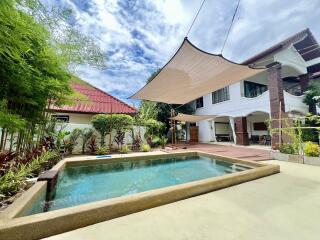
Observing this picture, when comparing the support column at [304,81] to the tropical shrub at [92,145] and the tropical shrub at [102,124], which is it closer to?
the tropical shrub at [102,124]

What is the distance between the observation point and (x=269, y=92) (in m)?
10.7

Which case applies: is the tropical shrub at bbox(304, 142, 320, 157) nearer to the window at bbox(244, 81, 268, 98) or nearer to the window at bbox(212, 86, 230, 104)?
the window at bbox(244, 81, 268, 98)

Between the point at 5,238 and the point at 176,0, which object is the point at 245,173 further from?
the point at 176,0

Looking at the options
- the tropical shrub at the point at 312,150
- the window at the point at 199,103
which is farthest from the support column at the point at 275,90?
the window at the point at 199,103

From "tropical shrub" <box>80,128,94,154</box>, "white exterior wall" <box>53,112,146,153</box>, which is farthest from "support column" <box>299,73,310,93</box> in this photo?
"tropical shrub" <box>80,128,94,154</box>

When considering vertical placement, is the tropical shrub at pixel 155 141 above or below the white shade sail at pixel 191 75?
below

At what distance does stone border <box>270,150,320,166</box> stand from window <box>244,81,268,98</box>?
760cm

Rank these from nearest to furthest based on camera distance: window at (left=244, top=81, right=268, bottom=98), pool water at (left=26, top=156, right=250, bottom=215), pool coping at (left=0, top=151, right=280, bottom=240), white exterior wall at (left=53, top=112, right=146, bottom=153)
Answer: pool coping at (left=0, top=151, right=280, bottom=240), pool water at (left=26, top=156, right=250, bottom=215), white exterior wall at (left=53, top=112, right=146, bottom=153), window at (left=244, top=81, right=268, bottom=98)

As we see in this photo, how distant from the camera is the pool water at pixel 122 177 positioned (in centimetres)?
392

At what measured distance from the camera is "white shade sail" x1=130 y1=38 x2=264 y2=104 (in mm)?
5410

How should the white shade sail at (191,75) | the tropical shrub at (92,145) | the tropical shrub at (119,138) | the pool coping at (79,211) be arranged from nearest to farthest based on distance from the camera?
the pool coping at (79,211), the white shade sail at (191,75), the tropical shrub at (92,145), the tropical shrub at (119,138)

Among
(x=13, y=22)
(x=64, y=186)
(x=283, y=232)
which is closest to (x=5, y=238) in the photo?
(x=13, y=22)

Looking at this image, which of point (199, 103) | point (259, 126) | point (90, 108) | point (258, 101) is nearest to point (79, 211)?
point (90, 108)

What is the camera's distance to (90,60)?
5.62 meters
